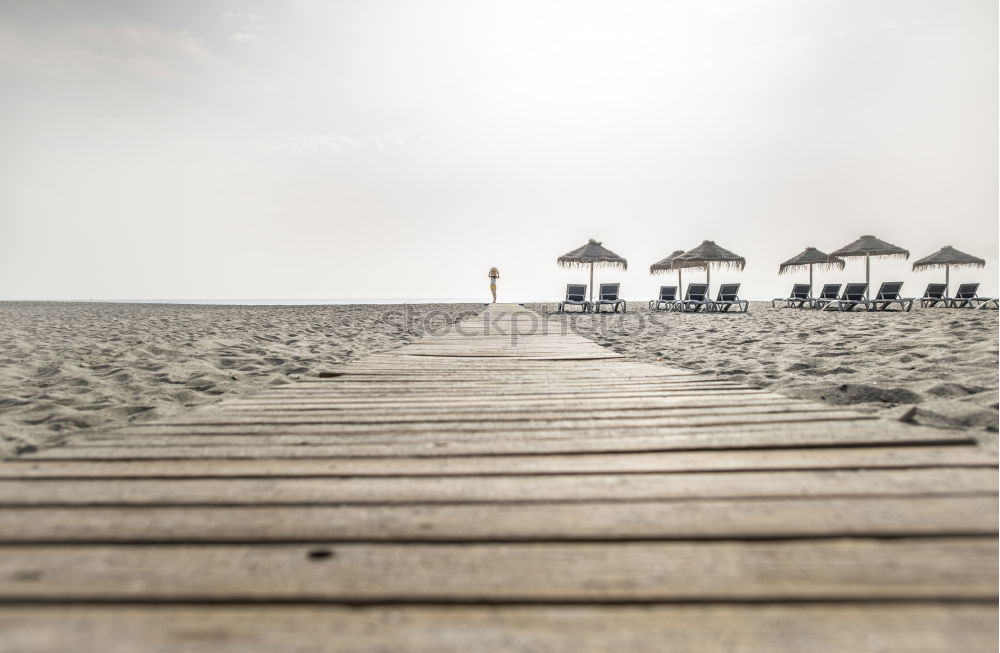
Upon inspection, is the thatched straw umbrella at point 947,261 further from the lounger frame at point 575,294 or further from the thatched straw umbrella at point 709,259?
the lounger frame at point 575,294

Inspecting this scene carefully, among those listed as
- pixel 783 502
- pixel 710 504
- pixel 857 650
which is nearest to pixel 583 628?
pixel 857 650

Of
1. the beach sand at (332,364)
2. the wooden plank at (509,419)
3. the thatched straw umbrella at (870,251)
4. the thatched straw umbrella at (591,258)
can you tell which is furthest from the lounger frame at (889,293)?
the wooden plank at (509,419)

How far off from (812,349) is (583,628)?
202 inches

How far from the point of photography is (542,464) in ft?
4.75

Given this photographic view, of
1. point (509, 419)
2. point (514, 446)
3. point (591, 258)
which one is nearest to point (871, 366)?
point (509, 419)

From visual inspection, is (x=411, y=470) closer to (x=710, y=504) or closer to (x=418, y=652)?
(x=418, y=652)

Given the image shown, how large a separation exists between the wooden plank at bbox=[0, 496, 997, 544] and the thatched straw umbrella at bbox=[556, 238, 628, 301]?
14.3 m

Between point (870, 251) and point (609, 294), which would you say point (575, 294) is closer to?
point (609, 294)

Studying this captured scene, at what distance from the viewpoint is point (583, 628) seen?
74 centimetres

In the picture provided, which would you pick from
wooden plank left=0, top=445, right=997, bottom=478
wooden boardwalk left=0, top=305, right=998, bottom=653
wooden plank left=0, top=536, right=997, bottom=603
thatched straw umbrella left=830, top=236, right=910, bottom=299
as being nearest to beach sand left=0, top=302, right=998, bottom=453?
wooden plank left=0, top=445, right=997, bottom=478

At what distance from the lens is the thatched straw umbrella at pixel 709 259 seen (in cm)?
1538

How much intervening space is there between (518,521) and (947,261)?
72.2 feet

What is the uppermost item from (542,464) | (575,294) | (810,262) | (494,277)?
(810,262)

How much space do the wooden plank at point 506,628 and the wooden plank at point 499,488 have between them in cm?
41
